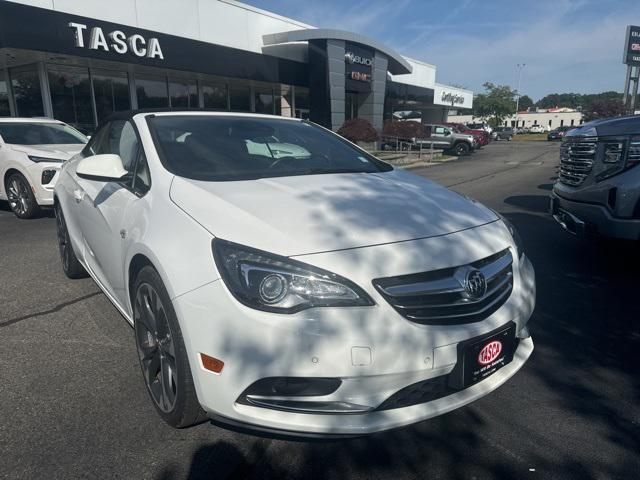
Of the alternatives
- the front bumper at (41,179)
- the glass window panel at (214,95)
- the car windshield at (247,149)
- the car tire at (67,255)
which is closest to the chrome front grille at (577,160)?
the car windshield at (247,149)

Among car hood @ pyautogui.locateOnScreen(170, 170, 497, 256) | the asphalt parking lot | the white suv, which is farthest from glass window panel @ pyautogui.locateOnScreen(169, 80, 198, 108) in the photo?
car hood @ pyautogui.locateOnScreen(170, 170, 497, 256)

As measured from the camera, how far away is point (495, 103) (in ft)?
228

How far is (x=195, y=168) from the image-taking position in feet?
9.16

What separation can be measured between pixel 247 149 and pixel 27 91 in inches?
650

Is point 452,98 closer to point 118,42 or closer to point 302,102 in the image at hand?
point 302,102

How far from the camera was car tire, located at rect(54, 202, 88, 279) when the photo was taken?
A: 4.34 metres

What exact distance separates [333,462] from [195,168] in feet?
5.76

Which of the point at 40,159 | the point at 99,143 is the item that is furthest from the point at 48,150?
the point at 99,143

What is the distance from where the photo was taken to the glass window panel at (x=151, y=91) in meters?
18.4

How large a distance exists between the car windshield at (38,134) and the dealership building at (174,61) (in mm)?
5422

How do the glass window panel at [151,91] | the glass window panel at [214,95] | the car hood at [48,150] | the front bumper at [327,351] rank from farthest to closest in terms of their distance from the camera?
the glass window panel at [214,95] → the glass window panel at [151,91] → the car hood at [48,150] → the front bumper at [327,351]

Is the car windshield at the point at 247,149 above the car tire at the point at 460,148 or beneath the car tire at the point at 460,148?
above

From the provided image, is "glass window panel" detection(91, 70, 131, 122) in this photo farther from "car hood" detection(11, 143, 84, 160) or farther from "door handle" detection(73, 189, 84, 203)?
"door handle" detection(73, 189, 84, 203)

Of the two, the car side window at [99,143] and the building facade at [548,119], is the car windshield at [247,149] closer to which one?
the car side window at [99,143]
